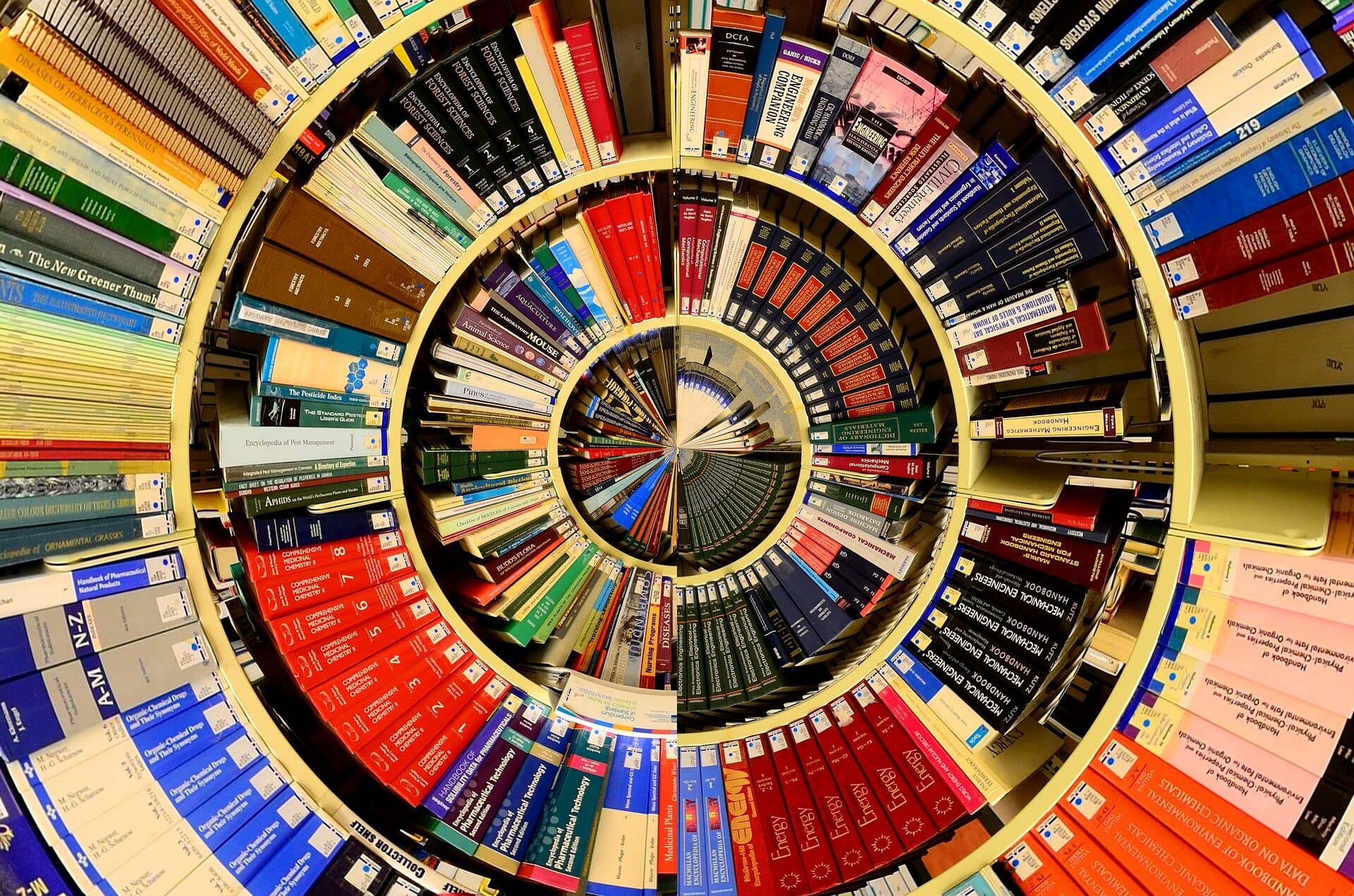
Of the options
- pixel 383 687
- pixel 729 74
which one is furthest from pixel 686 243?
pixel 383 687

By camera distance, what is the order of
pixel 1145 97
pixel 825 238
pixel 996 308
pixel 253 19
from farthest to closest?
pixel 825 238 → pixel 996 308 → pixel 253 19 → pixel 1145 97

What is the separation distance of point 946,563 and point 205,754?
2.09 m

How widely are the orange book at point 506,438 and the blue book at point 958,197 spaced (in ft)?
3.74

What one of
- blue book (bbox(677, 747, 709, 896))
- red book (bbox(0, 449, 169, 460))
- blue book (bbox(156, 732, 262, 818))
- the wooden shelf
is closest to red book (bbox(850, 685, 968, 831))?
blue book (bbox(677, 747, 709, 896))

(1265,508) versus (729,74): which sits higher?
(729,74)

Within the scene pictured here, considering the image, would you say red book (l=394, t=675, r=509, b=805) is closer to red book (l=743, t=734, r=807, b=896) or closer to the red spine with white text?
red book (l=743, t=734, r=807, b=896)

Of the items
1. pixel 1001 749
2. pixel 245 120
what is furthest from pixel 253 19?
pixel 1001 749

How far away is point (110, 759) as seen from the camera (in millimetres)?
1871

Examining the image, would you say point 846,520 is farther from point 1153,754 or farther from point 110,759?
point 110,759

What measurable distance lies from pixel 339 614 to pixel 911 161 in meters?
1.95

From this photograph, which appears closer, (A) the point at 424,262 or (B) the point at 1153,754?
(B) the point at 1153,754

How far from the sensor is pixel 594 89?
183 cm

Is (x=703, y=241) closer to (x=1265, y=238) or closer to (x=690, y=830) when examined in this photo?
(x=1265, y=238)

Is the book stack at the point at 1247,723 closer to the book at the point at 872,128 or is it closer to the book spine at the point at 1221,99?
the book spine at the point at 1221,99
